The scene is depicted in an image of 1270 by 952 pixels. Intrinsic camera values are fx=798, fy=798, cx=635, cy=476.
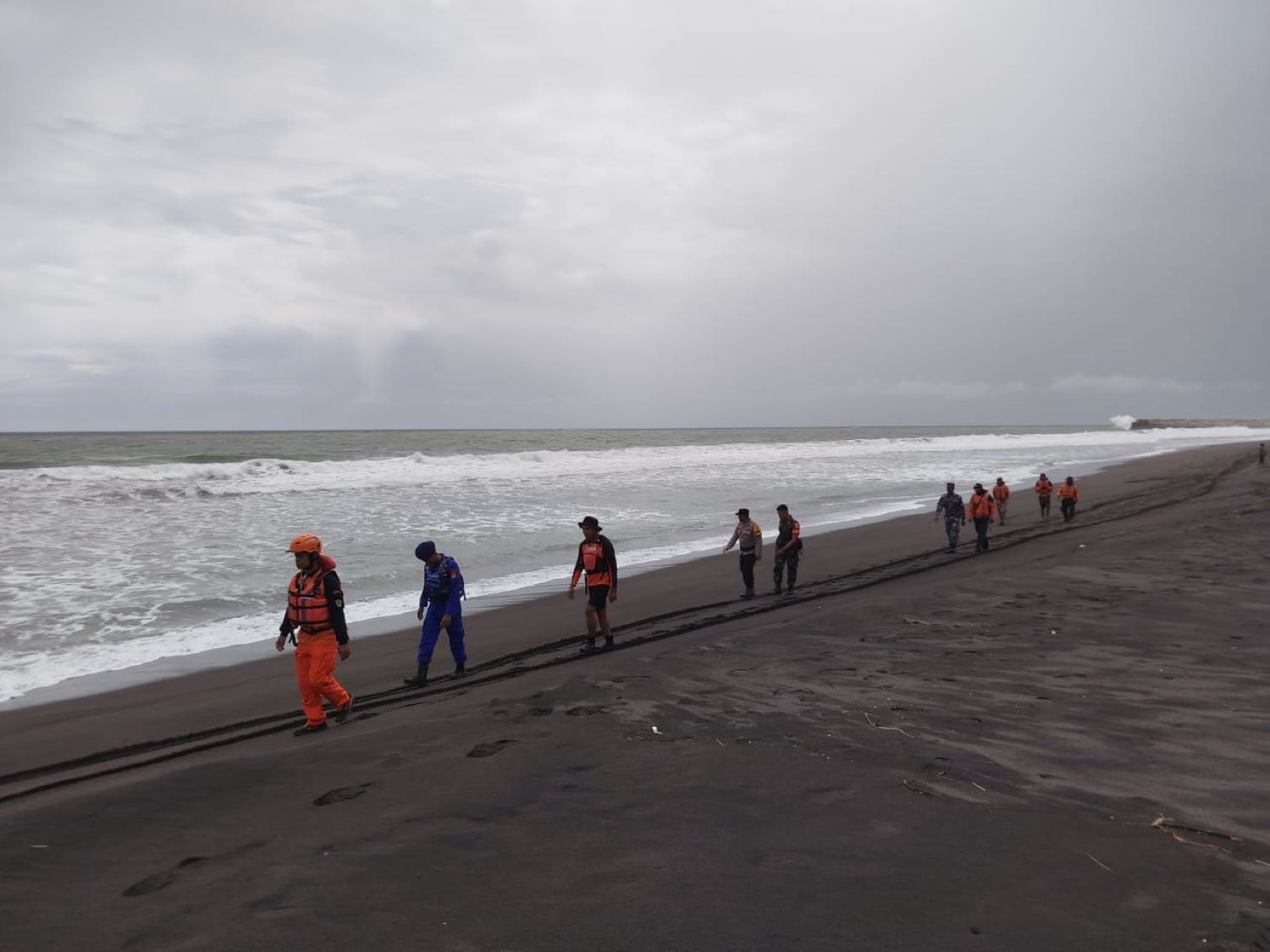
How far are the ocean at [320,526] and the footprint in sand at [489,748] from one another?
6488 millimetres

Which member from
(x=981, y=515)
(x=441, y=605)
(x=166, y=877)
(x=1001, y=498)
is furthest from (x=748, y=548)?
(x=1001, y=498)

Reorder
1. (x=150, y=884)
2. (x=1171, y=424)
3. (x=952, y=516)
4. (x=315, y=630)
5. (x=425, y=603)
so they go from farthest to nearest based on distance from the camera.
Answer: (x=1171, y=424) → (x=952, y=516) → (x=425, y=603) → (x=315, y=630) → (x=150, y=884)

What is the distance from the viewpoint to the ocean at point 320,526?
1223 centimetres

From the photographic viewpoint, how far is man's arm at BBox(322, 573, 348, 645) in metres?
7.28

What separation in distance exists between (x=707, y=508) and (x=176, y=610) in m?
17.1

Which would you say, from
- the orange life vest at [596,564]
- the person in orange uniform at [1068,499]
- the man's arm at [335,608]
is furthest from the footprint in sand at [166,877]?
the person in orange uniform at [1068,499]

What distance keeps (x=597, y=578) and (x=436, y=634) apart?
7.18ft

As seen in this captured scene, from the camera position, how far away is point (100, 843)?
4.96 metres

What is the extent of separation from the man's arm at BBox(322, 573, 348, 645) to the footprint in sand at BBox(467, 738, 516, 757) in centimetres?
187

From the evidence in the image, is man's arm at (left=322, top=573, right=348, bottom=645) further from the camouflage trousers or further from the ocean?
the camouflage trousers

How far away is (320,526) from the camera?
22.4 metres

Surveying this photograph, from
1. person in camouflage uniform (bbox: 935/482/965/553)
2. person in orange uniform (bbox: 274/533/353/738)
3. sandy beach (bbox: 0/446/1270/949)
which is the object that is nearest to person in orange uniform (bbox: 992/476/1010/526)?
person in camouflage uniform (bbox: 935/482/965/553)

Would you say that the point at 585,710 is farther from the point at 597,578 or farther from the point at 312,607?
the point at 597,578

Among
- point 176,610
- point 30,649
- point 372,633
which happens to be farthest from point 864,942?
point 176,610
